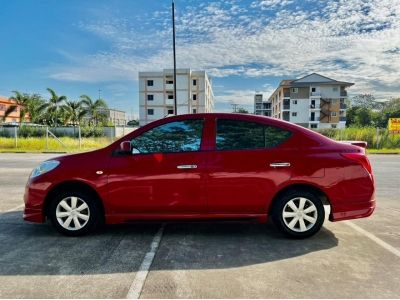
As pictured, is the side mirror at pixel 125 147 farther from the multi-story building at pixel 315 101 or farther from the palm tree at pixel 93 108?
the multi-story building at pixel 315 101

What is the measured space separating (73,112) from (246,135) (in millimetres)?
46059

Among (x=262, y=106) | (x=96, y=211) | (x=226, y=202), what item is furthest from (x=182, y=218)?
(x=262, y=106)

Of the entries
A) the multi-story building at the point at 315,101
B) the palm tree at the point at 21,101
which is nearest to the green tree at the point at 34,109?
the palm tree at the point at 21,101

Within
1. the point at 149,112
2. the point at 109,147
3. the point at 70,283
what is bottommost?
the point at 70,283

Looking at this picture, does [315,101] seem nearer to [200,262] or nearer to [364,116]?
[364,116]

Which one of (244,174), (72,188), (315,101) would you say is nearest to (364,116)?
(315,101)

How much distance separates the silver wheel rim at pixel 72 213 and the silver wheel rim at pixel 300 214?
2.70m

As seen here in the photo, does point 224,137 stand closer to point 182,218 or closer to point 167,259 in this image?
point 182,218

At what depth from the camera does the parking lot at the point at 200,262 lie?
303cm

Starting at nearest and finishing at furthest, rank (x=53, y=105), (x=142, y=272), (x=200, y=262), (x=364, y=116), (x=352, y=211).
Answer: (x=142, y=272) < (x=200, y=262) < (x=352, y=211) < (x=53, y=105) < (x=364, y=116)

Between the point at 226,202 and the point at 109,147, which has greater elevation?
the point at 109,147

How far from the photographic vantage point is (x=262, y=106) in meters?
98.0

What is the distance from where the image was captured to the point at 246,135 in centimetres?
442

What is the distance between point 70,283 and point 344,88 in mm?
72240
